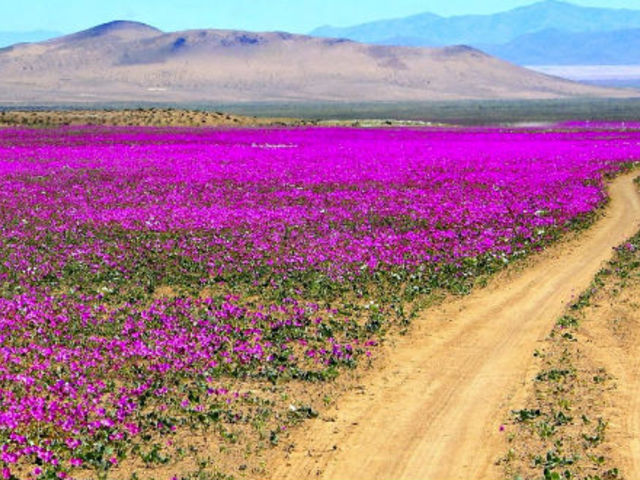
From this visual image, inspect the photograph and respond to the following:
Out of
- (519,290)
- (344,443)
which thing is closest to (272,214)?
(519,290)

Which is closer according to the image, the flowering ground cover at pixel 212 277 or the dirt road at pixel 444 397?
the dirt road at pixel 444 397

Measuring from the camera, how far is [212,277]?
19828 millimetres

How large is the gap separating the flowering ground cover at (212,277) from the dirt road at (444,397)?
74cm

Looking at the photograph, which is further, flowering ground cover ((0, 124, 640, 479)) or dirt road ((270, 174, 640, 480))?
flowering ground cover ((0, 124, 640, 479))

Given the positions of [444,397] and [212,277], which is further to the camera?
[212,277]

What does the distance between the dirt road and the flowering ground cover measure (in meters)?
0.74

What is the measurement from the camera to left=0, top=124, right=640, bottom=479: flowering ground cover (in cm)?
1187

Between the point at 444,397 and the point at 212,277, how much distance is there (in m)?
8.66

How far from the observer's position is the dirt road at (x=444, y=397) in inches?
413

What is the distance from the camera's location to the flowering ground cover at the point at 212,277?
11867mm

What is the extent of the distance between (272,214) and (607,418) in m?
17.5

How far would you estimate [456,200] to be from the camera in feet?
101

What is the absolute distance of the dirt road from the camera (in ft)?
34.4

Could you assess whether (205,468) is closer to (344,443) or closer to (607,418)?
(344,443)
